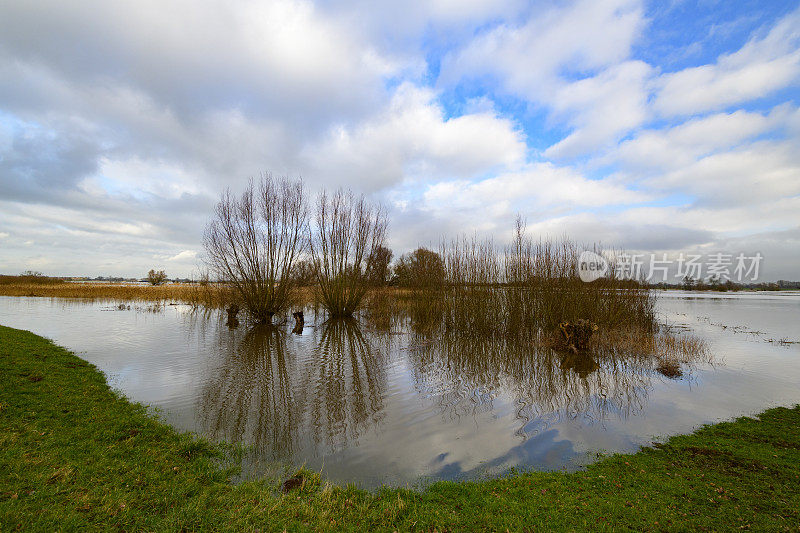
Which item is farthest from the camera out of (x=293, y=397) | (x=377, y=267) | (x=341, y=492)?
(x=377, y=267)

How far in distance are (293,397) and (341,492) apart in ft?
11.9

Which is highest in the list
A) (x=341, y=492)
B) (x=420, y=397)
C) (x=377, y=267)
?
(x=377, y=267)

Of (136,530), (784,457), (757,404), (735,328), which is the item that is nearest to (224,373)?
(136,530)

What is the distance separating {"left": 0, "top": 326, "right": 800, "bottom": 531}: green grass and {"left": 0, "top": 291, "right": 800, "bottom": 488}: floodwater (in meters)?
0.49

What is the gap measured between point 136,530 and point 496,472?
372cm

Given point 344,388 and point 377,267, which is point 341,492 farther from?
point 377,267

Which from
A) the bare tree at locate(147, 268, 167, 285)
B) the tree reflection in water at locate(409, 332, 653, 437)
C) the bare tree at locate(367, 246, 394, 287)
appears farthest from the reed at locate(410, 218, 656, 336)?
the bare tree at locate(147, 268, 167, 285)

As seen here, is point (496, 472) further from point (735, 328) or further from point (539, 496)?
point (735, 328)

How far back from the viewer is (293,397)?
22.7 ft

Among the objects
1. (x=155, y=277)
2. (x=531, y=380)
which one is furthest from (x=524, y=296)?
(x=155, y=277)

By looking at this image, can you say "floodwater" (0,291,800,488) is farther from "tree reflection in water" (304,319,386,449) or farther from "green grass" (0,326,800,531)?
"green grass" (0,326,800,531)

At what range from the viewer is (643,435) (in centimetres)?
532

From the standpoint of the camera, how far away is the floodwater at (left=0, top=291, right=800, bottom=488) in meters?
4.73

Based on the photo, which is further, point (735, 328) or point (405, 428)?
point (735, 328)
